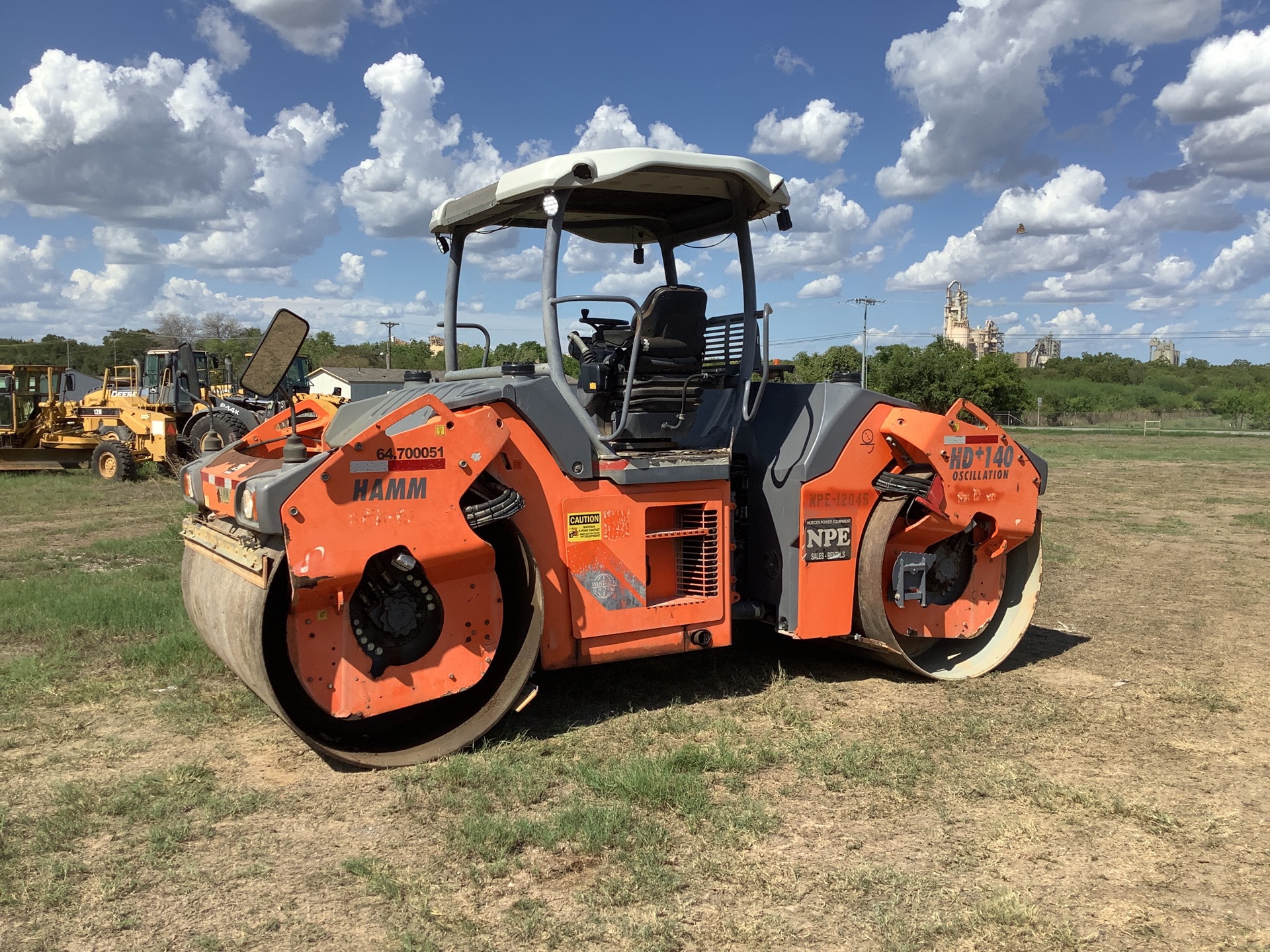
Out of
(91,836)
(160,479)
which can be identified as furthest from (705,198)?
(160,479)

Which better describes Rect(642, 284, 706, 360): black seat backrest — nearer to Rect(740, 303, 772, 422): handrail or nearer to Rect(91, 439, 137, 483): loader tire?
Rect(740, 303, 772, 422): handrail

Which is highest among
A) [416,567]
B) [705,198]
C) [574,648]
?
[705,198]

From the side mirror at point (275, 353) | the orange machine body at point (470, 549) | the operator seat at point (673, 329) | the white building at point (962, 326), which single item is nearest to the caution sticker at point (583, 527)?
the orange machine body at point (470, 549)

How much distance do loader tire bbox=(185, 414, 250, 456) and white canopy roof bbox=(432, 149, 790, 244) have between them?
13.1 m

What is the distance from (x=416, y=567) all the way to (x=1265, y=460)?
29089 mm

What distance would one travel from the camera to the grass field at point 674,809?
10.6 ft

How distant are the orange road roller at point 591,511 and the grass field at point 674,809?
41 cm

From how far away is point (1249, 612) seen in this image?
7918 mm

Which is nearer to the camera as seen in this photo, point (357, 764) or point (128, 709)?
point (357, 764)

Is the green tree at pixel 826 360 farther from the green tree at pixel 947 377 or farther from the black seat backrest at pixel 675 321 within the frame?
the black seat backrest at pixel 675 321

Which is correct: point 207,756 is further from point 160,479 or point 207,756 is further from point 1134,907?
point 160,479

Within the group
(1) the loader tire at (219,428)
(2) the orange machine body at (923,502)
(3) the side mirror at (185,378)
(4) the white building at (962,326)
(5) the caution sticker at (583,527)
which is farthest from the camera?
(4) the white building at (962,326)

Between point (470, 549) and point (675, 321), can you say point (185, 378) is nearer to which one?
point (675, 321)

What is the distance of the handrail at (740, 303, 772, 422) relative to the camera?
17.8ft
